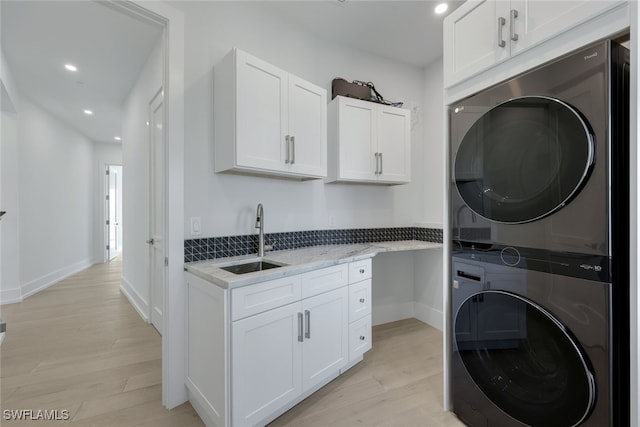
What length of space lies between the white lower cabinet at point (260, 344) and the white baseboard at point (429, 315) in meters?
1.45

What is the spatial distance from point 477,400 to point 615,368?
2.17ft

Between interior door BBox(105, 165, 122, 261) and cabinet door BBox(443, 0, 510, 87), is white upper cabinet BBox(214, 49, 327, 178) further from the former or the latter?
interior door BBox(105, 165, 122, 261)

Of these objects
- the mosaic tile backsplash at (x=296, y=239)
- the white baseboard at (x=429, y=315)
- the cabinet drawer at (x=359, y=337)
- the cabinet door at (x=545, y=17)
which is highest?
the cabinet door at (x=545, y=17)

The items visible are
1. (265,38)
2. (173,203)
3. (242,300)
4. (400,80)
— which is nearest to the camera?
(242,300)

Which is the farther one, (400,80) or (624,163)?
(400,80)

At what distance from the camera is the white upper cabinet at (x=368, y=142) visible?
2480 mm

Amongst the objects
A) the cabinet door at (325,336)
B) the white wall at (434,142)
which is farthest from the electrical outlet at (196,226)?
the white wall at (434,142)

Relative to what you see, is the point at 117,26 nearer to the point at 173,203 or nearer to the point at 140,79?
the point at 140,79

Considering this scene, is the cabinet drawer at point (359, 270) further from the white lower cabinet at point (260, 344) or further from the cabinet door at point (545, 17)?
the cabinet door at point (545, 17)

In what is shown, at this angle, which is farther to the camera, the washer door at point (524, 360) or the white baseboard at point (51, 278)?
the white baseboard at point (51, 278)

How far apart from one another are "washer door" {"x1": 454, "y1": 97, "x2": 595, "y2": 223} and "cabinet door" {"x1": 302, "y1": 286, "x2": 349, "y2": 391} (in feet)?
3.43

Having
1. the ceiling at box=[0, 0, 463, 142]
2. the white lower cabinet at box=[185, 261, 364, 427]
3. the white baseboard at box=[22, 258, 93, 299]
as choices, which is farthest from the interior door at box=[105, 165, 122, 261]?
the white lower cabinet at box=[185, 261, 364, 427]

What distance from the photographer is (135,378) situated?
205cm

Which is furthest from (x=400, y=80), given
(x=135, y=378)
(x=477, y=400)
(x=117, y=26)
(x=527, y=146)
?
(x=135, y=378)
